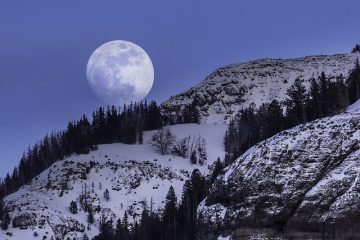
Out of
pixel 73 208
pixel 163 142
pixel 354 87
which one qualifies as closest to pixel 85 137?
pixel 163 142

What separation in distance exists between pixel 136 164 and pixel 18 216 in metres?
37.6

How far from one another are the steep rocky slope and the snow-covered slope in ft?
151

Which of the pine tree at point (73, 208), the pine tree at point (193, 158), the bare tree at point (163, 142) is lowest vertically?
the pine tree at point (73, 208)

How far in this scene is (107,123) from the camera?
597 ft

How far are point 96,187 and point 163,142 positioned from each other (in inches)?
1248

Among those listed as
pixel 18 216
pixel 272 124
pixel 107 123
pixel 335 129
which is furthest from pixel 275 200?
pixel 107 123

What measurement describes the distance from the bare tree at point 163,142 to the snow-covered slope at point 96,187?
2.28 metres

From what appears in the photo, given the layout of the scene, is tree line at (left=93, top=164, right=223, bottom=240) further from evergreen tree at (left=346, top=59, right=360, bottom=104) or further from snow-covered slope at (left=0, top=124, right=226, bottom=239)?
evergreen tree at (left=346, top=59, right=360, bottom=104)

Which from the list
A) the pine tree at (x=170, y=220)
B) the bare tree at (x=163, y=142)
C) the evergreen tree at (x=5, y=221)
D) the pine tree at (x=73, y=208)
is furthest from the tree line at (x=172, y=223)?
the bare tree at (x=163, y=142)

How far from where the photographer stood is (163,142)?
166 metres

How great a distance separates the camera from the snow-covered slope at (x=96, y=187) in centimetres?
11931

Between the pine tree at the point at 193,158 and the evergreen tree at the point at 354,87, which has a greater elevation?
the evergreen tree at the point at 354,87

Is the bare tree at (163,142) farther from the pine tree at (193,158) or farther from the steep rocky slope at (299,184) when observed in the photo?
the steep rocky slope at (299,184)

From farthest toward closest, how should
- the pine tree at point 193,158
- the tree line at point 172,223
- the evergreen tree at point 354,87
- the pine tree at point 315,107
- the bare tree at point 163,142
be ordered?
1. the bare tree at point 163,142
2. the pine tree at point 193,158
3. the evergreen tree at point 354,87
4. the pine tree at point 315,107
5. the tree line at point 172,223
